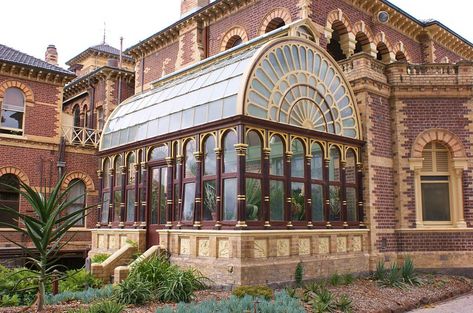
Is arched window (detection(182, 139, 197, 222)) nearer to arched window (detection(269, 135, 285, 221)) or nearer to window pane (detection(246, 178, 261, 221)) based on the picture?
window pane (detection(246, 178, 261, 221))

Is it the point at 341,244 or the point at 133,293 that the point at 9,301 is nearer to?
the point at 133,293

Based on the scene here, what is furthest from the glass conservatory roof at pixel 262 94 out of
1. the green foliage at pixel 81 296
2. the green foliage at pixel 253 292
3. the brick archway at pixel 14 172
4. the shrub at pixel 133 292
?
the brick archway at pixel 14 172

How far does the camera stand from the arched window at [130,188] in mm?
15109

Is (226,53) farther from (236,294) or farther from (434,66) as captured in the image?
(236,294)

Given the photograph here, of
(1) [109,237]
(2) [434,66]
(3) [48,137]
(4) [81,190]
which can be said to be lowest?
(1) [109,237]

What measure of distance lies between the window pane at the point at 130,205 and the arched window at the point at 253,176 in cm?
505

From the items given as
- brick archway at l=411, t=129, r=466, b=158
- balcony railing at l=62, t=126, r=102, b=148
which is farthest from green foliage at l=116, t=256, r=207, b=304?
balcony railing at l=62, t=126, r=102, b=148

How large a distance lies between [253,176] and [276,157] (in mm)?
1004

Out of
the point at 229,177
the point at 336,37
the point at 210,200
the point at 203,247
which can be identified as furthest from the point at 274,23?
the point at 203,247

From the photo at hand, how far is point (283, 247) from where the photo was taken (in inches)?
464

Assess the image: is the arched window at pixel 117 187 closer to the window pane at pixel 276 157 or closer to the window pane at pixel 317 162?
the window pane at pixel 276 157

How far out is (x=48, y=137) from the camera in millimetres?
21141

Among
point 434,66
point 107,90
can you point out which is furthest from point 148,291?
point 107,90

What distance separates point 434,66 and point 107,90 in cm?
1697
